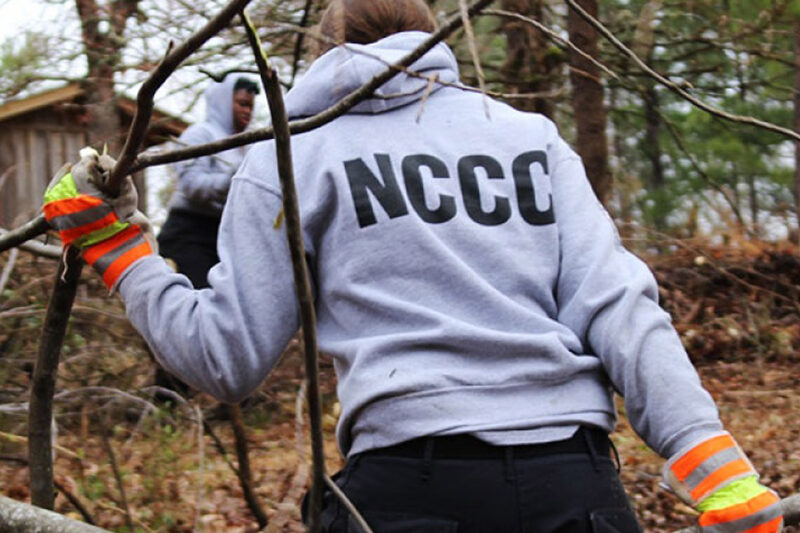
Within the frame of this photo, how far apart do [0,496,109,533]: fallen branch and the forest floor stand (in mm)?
1495

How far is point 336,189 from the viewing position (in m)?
1.90

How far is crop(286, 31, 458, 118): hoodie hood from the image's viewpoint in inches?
75.4

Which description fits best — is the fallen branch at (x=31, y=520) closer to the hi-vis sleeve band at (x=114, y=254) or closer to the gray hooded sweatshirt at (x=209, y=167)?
the hi-vis sleeve band at (x=114, y=254)

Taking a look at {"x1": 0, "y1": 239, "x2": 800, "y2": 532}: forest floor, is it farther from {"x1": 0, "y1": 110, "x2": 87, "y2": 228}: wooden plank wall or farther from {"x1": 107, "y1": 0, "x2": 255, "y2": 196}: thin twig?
{"x1": 0, "y1": 110, "x2": 87, "y2": 228}: wooden plank wall

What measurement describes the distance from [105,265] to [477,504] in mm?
836

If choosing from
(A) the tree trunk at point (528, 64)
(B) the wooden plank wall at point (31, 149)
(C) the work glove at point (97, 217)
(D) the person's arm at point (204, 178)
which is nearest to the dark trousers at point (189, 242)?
(D) the person's arm at point (204, 178)

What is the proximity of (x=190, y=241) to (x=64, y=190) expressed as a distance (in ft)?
13.7

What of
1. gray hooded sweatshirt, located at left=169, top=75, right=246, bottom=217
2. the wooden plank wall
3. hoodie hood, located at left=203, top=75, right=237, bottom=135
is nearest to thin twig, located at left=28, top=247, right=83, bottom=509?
gray hooded sweatshirt, located at left=169, top=75, right=246, bottom=217

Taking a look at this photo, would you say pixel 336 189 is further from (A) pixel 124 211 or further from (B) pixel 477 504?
(B) pixel 477 504

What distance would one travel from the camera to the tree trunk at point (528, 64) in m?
5.85

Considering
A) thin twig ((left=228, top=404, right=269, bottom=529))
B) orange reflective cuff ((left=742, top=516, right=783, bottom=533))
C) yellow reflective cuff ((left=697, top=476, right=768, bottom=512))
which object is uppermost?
yellow reflective cuff ((left=697, top=476, right=768, bottom=512))

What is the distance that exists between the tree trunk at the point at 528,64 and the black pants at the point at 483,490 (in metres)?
4.16

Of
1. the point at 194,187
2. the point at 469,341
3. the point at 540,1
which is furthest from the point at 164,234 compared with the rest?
the point at 469,341

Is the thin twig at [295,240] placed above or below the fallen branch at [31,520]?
above
